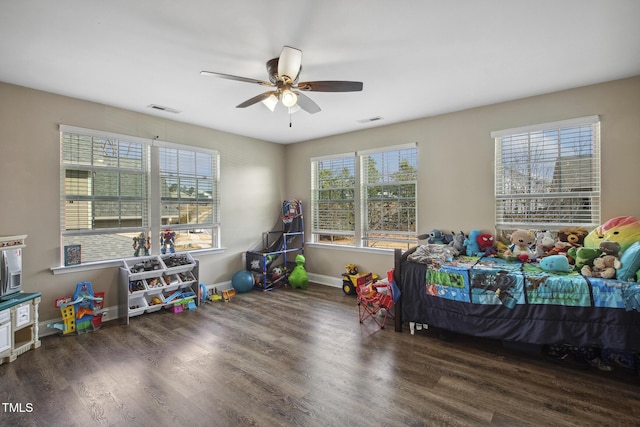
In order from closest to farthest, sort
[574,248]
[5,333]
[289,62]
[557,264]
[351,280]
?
[289,62], [5,333], [557,264], [574,248], [351,280]

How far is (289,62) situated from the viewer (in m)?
2.23

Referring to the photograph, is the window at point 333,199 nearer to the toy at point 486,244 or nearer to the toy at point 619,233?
the toy at point 486,244

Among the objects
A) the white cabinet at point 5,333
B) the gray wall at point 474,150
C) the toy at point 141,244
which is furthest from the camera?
the toy at point 141,244

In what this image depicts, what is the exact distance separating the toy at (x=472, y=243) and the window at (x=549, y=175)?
33cm

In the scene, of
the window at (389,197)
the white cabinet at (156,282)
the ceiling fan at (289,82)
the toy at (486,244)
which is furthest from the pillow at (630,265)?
the white cabinet at (156,282)

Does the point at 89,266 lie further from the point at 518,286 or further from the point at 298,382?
the point at 518,286

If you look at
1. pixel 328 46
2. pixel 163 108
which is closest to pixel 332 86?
pixel 328 46

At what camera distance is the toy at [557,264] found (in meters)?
2.72

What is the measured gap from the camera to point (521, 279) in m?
2.65

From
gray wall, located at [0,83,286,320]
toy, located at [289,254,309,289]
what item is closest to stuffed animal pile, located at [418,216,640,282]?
toy, located at [289,254,309,289]

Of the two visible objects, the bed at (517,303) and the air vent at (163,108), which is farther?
the air vent at (163,108)

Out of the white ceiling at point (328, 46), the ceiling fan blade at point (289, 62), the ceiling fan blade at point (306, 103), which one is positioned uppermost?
the white ceiling at point (328, 46)

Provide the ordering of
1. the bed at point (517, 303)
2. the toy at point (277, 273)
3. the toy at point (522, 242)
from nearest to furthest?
the bed at point (517, 303), the toy at point (522, 242), the toy at point (277, 273)

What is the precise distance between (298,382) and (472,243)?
266cm
